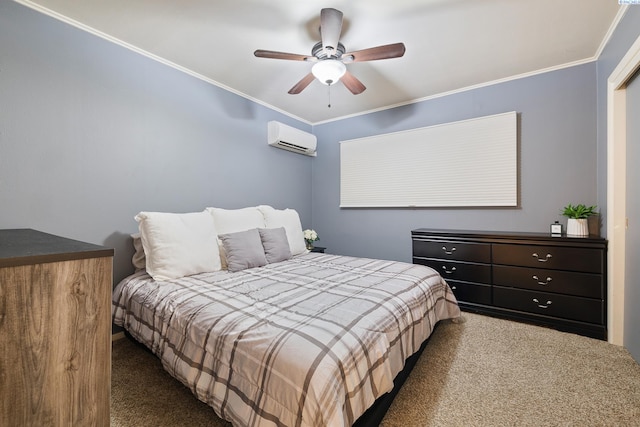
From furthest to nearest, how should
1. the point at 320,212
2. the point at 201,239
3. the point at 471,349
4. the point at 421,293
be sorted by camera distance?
the point at 320,212 → the point at 201,239 → the point at 471,349 → the point at 421,293

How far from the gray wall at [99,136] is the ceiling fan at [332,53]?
1.24 m

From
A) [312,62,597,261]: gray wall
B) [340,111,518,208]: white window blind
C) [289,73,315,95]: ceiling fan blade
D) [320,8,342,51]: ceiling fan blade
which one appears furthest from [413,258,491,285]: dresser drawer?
[320,8,342,51]: ceiling fan blade

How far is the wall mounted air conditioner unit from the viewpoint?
3.69m

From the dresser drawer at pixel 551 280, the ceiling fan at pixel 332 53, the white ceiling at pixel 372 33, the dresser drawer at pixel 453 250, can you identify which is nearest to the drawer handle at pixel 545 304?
the dresser drawer at pixel 551 280

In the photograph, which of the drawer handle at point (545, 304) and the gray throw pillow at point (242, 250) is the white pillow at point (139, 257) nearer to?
the gray throw pillow at point (242, 250)

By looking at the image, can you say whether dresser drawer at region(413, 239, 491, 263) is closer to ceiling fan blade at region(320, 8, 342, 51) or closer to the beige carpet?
the beige carpet

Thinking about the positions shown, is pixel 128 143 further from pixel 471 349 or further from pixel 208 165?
pixel 471 349

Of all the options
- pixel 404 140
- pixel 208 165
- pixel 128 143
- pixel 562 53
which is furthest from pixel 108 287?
pixel 562 53

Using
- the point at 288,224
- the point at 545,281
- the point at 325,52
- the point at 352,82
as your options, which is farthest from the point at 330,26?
the point at 545,281

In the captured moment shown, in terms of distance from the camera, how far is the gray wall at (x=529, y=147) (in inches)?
105

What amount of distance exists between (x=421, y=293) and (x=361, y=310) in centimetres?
69

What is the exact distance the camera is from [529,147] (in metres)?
2.93

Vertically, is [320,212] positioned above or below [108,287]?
above

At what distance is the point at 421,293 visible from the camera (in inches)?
75.0
